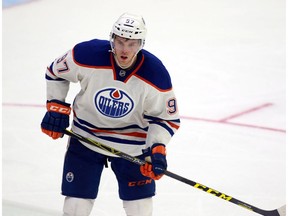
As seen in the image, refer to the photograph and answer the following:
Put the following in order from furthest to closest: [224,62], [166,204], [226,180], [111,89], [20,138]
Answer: [224,62]
[20,138]
[226,180]
[166,204]
[111,89]

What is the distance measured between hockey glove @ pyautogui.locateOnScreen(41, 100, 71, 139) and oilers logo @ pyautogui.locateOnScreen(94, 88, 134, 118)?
0.19m

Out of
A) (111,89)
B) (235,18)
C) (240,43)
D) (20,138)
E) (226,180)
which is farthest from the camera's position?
(235,18)

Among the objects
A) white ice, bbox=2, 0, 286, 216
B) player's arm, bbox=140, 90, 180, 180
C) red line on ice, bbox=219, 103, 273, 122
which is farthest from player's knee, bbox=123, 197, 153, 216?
red line on ice, bbox=219, 103, 273, 122

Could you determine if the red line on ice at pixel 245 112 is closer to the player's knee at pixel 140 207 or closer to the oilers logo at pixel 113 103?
the player's knee at pixel 140 207

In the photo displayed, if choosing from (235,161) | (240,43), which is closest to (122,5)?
(240,43)

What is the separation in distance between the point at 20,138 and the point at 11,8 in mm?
3714

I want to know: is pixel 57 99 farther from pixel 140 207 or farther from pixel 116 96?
pixel 140 207

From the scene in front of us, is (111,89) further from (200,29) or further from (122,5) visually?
(122,5)

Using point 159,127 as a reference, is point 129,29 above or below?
above

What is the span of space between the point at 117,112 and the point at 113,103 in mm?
49

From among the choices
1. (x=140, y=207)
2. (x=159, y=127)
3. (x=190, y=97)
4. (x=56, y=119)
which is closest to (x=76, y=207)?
(x=140, y=207)

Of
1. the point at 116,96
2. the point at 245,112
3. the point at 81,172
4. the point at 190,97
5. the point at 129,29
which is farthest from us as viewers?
the point at 190,97

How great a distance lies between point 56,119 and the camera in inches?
122

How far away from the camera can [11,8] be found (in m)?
7.98
